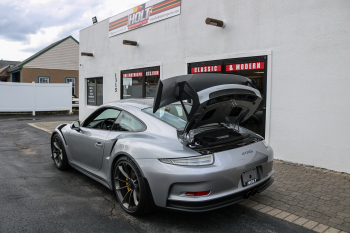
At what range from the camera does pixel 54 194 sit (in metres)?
4.15

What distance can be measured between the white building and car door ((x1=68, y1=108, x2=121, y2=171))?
3.82 meters

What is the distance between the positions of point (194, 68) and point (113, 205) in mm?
5403

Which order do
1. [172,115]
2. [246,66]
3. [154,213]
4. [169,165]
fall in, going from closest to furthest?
[169,165] < [154,213] < [172,115] < [246,66]

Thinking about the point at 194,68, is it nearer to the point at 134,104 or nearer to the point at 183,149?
the point at 134,104

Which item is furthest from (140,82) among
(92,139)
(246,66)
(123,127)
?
(123,127)

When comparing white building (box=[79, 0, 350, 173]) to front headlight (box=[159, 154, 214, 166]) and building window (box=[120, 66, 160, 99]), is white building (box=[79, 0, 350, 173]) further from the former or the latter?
front headlight (box=[159, 154, 214, 166])

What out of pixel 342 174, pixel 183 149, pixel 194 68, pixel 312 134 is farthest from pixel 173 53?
pixel 183 149

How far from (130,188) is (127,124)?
890 mm

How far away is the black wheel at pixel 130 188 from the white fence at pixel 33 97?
17486 mm

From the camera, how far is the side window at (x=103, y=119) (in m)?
4.24

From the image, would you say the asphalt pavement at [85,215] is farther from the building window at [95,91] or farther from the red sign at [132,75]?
the building window at [95,91]

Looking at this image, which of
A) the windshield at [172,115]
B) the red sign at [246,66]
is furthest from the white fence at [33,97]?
the windshield at [172,115]

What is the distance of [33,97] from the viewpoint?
61.9 ft

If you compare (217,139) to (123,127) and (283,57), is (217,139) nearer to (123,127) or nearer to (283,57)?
(123,127)
